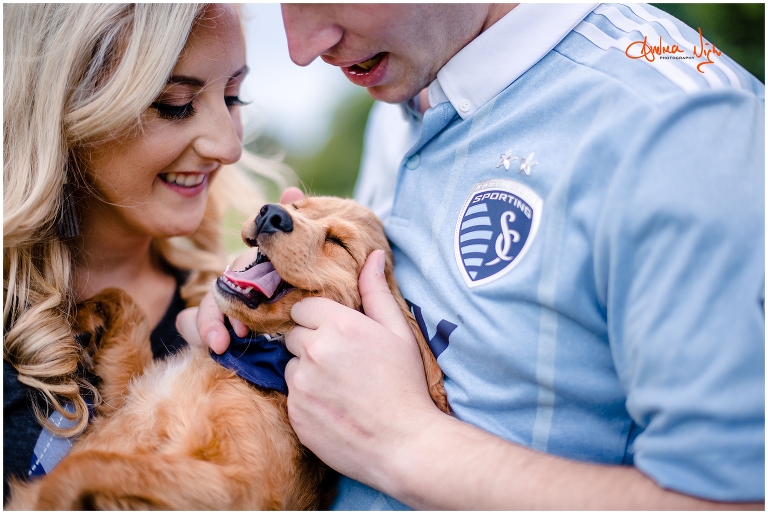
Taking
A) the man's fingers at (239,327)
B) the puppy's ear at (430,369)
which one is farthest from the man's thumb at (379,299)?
the man's fingers at (239,327)

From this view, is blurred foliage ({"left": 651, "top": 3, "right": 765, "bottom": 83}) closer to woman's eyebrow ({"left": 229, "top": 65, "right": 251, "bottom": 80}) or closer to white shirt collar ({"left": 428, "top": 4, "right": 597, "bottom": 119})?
white shirt collar ({"left": 428, "top": 4, "right": 597, "bottom": 119})

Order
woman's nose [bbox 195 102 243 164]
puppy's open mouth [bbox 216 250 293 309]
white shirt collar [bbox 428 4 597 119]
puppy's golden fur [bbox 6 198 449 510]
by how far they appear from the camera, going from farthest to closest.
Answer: woman's nose [bbox 195 102 243 164] → puppy's open mouth [bbox 216 250 293 309] → white shirt collar [bbox 428 4 597 119] → puppy's golden fur [bbox 6 198 449 510]

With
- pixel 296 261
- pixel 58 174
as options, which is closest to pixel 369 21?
pixel 296 261

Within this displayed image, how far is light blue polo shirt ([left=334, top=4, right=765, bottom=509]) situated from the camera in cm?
129

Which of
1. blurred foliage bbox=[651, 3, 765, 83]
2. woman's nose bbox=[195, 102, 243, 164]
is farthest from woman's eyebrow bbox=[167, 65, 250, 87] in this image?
blurred foliage bbox=[651, 3, 765, 83]

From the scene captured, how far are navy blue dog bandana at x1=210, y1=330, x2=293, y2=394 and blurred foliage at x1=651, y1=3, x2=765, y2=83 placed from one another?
371cm

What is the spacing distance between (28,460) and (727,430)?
230cm

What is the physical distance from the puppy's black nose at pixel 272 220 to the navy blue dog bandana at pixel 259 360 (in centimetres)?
48

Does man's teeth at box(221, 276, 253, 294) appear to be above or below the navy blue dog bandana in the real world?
above

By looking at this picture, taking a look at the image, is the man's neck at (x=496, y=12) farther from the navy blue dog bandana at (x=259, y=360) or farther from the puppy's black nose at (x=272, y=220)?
the navy blue dog bandana at (x=259, y=360)

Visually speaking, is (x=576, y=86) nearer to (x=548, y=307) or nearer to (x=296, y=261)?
(x=548, y=307)

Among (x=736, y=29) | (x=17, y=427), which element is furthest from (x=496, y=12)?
(x=736, y=29)

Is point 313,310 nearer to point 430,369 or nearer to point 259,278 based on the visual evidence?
point 259,278

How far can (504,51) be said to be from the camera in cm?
193
